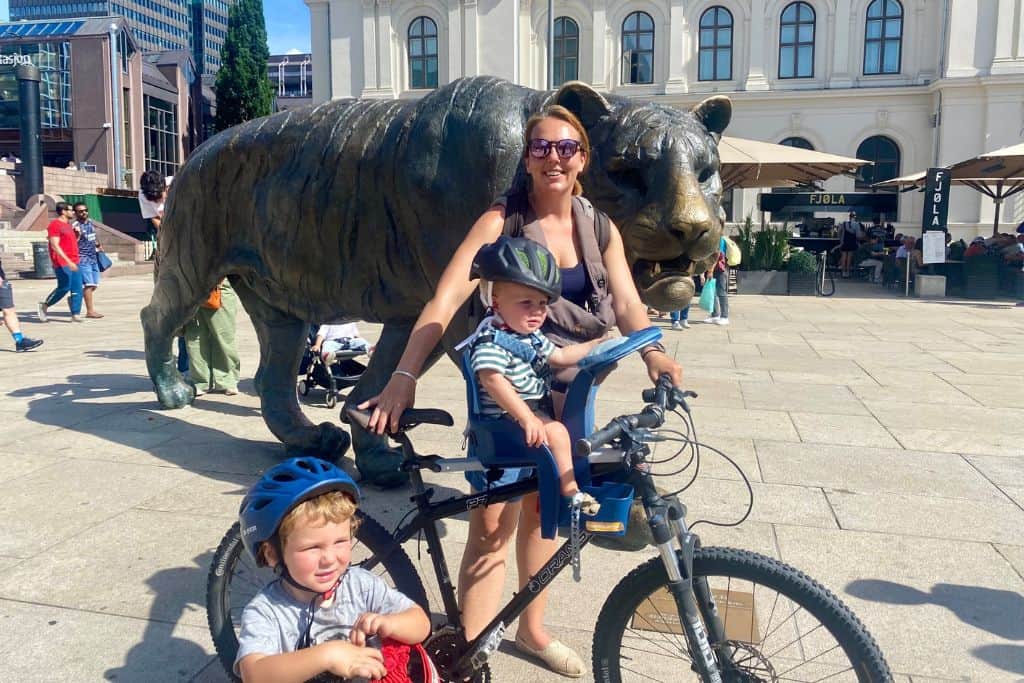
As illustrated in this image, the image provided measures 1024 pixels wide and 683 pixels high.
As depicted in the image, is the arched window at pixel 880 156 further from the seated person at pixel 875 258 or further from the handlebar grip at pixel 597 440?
the handlebar grip at pixel 597 440

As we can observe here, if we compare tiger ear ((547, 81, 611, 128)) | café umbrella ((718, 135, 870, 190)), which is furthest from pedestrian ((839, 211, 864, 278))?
tiger ear ((547, 81, 611, 128))

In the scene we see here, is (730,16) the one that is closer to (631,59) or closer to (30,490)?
(631,59)

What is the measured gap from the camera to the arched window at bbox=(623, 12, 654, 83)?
33062mm

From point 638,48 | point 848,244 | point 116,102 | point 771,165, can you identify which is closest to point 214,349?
point 771,165

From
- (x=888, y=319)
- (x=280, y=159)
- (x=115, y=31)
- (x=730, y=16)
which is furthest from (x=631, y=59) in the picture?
(x=280, y=159)

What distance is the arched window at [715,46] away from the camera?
3234 centimetres

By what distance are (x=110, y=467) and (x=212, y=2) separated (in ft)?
435

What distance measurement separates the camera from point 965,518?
3.83 metres

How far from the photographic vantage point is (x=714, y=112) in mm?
3418

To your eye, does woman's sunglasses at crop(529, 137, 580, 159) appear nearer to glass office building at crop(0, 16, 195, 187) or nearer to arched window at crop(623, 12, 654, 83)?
arched window at crop(623, 12, 654, 83)

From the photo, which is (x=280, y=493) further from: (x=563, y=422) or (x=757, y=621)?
(x=757, y=621)

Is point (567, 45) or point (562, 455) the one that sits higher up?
point (567, 45)

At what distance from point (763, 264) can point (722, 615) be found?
16.1 m

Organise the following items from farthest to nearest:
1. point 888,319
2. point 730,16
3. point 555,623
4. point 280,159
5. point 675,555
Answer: point 730,16 < point 888,319 < point 280,159 < point 555,623 < point 675,555
